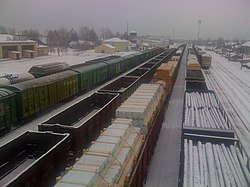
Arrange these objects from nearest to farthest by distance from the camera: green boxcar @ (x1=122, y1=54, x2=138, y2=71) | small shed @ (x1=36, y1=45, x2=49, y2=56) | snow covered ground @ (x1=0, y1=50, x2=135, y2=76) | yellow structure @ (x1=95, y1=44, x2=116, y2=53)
→ snow covered ground @ (x1=0, y1=50, x2=135, y2=76), green boxcar @ (x1=122, y1=54, x2=138, y2=71), small shed @ (x1=36, y1=45, x2=49, y2=56), yellow structure @ (x1=95, y1=44, x2=116, y2=53)

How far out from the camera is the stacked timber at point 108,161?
19.4ft

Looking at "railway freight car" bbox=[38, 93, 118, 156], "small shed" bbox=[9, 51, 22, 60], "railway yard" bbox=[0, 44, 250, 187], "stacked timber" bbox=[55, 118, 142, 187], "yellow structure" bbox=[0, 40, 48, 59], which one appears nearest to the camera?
"stacked timber" bbox=[55, 118, 142, 187]

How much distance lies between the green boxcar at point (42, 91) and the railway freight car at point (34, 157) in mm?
6642

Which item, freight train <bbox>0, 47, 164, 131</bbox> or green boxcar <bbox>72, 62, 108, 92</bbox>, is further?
green boxcar <bbox>72, 62, 108, 92</bbox>

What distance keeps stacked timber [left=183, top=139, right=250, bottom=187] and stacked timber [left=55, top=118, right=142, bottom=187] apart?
1.65 metres

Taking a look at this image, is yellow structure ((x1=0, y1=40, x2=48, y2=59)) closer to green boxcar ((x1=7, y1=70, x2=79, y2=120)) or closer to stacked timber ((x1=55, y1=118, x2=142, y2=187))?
green boxcar ((x1=7, y1=70, x2=79, y2=120))

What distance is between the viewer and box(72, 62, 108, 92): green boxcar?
80.3ft

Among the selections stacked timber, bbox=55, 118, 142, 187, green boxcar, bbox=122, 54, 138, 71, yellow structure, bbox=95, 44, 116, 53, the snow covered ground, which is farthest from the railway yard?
yellow structure, bbox=95, 44, 116, 53

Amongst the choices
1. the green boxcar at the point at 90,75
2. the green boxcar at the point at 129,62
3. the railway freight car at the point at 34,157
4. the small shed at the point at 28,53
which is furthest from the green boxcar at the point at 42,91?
the small shed at the point at 28,53

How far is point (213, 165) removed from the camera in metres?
8.14

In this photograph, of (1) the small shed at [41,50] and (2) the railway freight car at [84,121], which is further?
(1) the small shed at [41,50]

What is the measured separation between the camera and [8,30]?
390 feet

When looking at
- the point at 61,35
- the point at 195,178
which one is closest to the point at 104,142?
the point at 195,178

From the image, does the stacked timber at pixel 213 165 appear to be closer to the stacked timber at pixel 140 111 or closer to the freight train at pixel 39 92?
the stacked timber at pixel 140 111
